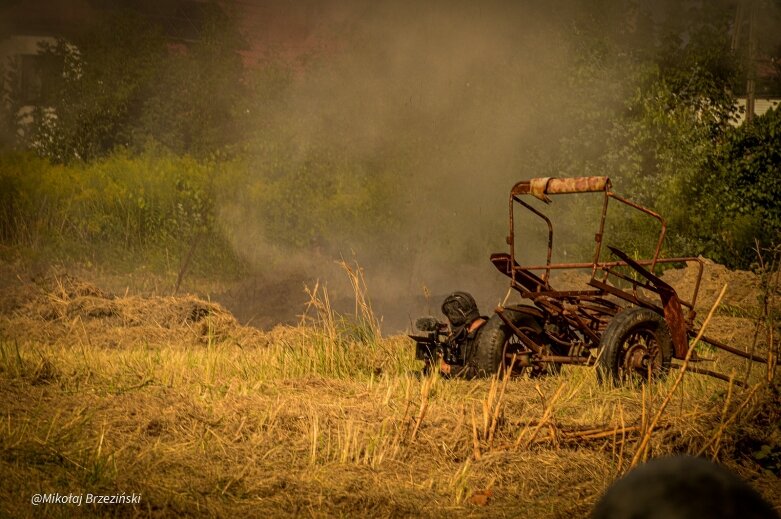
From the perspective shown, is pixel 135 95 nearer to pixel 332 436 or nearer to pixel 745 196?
pixel 745 196

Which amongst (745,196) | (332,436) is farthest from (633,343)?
(745,196)

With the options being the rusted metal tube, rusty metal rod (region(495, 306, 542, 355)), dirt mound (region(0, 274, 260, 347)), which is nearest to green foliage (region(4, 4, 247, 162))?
dirt mound (region(0, 274, 260, 347))

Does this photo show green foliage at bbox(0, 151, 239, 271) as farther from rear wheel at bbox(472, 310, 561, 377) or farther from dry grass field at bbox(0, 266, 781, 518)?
rear wheel at bbox(472, 310, 561, 377)

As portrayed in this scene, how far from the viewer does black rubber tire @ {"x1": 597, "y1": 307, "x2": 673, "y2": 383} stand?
23.9 feet

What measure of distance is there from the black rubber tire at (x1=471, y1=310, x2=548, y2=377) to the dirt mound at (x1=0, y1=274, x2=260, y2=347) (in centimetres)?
290

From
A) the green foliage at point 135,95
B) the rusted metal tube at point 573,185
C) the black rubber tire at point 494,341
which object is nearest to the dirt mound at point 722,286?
the black rubber tire at point 494,341

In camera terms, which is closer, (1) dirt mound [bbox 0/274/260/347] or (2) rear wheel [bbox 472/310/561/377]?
(2) rear wheel [bbox 472/310/561/377]

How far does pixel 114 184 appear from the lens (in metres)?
16.4

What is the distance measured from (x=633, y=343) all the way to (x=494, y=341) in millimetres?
1048

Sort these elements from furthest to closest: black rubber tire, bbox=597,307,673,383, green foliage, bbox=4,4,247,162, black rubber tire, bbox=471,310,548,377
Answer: green foliage, bbox=4,4,247,162 → black rubber tire, bbox=471,310,548,377 → black rubber tire, bbox=597,307,673,383

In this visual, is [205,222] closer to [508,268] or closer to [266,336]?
[266,336]

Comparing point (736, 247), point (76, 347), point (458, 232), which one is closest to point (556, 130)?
point (458, 232)

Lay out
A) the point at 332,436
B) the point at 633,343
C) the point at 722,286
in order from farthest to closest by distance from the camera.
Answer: the point at 722,286
the point at 633,343
the point at 332,436

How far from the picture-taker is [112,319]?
10391mm
